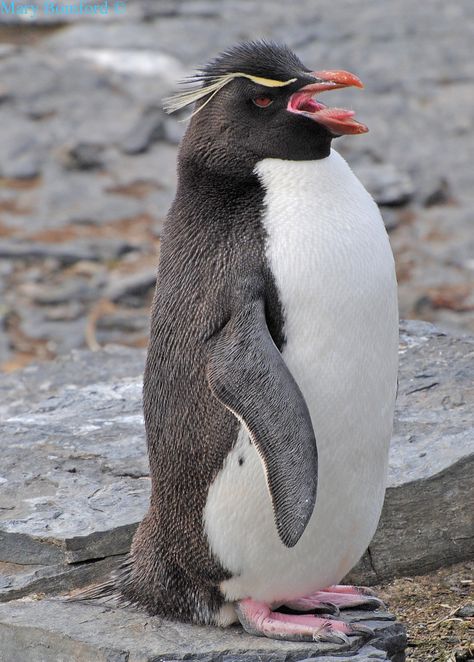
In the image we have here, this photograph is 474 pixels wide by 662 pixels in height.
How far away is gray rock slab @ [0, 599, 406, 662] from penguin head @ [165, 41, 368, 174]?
136cm

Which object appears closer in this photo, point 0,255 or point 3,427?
point 3,427

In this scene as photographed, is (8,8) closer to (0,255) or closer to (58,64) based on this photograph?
(58,64)

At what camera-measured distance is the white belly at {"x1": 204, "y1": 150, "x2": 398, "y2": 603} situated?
3598mm

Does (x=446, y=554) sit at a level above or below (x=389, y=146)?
A: below

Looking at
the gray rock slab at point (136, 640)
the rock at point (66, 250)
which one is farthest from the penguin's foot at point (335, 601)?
the rock at point (66, 250)

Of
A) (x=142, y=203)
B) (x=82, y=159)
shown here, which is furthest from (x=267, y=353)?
(x=82, y=159)

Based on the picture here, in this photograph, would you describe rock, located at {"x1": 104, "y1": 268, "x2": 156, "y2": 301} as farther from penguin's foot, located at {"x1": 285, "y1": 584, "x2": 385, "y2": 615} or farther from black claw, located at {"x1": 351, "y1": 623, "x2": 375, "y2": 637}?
black claw, located at {"x1": 351, "y1": 623, "x2": 375, "y2": 637}

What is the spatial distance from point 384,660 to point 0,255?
7.65 meters

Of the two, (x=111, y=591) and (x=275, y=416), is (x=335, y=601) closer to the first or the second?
(x=111, y=591)

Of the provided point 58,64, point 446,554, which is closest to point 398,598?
point 446,554

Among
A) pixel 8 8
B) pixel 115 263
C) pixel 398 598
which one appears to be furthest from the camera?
pixel 8 8

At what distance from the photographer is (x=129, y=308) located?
32.9ft

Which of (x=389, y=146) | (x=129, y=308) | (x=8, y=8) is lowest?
(x=129, y=308)

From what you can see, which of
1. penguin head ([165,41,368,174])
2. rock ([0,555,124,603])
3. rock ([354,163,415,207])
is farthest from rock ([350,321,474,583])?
rock ([354,163,415,207])
